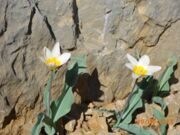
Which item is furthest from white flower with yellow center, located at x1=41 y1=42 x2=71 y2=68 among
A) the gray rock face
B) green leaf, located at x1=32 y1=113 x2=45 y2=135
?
green leaf, located at x1=32 y1=113 x2=45 y2=135

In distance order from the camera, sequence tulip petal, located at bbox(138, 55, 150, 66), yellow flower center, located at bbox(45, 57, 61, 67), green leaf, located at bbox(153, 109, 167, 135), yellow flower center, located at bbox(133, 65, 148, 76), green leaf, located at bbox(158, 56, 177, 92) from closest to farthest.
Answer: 1. yellow flower center, located at bbox(45, 57, 61, 67)
2. yellow flower center, located at bbox(133, 65, 148, 76)
3. tulip petal, located at bbox(138, 55, 150, 66)
4. green leaf, located at bbox(153, 109, 167, 135)
5. green leaf, located at bbox(158, 56, 177, 92)

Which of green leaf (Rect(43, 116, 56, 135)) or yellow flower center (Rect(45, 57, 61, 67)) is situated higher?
yellow flower center (Rect(45, 57, 61, 67))

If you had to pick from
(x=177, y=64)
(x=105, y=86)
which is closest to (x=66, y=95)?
(x=105, y=86)

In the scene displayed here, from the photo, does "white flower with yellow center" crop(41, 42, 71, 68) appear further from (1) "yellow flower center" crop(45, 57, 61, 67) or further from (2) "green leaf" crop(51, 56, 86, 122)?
(2) "green leaf" crop(51, 56, 86, 122)

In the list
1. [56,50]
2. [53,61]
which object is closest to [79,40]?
Answer: [56,50]

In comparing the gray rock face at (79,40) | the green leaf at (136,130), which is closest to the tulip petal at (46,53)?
the gray rock face at (79,40)

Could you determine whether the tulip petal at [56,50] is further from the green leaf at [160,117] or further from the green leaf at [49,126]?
the green leaf at [160,117]

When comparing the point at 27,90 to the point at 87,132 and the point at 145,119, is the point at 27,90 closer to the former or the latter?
the point at 87,132
